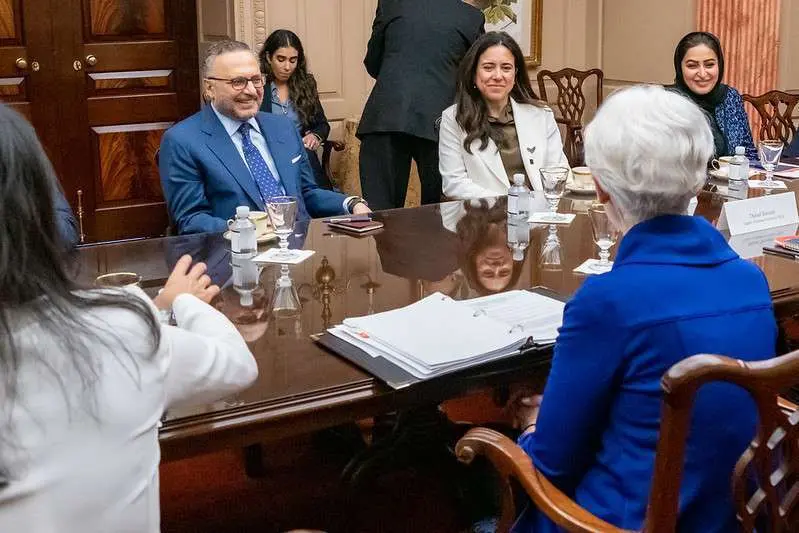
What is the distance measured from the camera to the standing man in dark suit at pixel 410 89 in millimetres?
4402

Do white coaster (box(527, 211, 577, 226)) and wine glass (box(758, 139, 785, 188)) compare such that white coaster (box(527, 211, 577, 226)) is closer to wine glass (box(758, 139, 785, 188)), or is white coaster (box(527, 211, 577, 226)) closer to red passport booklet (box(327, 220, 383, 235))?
red passport booklet (box(327, 220, 383, 235))

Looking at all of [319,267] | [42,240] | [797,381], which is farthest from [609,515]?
[319,267]

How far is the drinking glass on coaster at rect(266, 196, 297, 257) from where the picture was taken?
2439 millimetres

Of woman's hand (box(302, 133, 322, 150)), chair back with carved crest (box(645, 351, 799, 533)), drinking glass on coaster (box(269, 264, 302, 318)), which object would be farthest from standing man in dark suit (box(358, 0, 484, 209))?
chair back with carved crest (box(645, 351, 799, 533))

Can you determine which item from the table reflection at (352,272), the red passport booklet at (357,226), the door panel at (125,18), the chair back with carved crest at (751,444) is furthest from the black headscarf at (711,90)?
the chair back with carved crest at (751,444)

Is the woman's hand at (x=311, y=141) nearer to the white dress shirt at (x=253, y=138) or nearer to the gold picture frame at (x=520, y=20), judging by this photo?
the gold picture frame at (x=520, y=20)

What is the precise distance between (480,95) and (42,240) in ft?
8.86

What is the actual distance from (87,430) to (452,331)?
32.9 inches

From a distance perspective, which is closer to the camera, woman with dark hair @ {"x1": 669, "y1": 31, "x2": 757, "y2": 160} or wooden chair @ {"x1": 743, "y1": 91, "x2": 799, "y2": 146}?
woman with dark hair @ {"x1": 669, "y1": 31, "x2": 757, "y2": 160}

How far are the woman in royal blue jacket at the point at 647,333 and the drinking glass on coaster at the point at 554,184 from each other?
1252 millimetres

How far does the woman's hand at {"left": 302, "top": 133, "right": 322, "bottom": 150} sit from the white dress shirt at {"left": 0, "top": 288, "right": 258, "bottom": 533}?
3.91 m

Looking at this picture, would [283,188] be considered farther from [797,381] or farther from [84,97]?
[84,97]

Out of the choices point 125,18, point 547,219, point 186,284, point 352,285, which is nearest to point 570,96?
point 125,18

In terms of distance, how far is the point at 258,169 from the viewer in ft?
10.1
